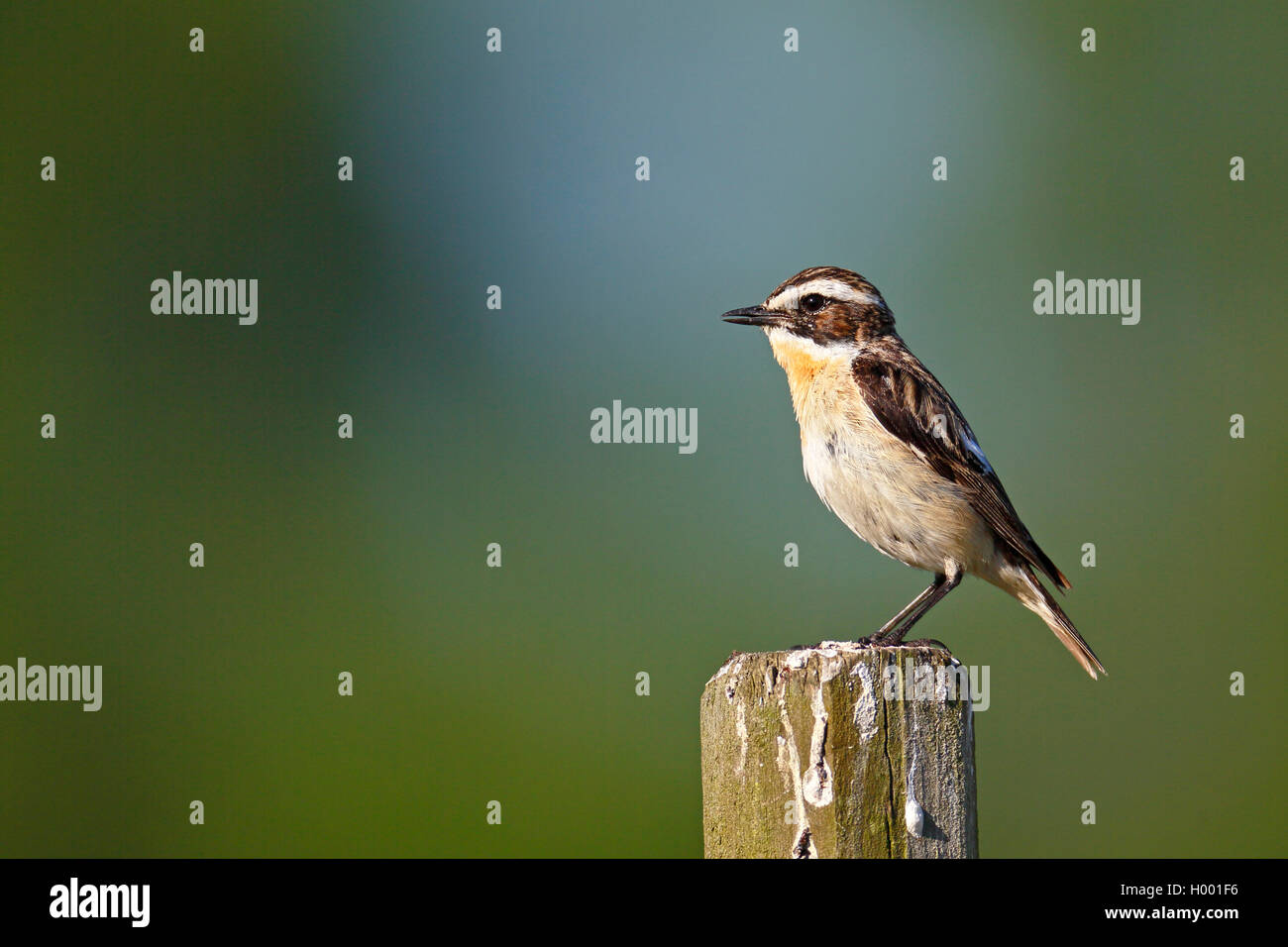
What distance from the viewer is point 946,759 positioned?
4.73 m

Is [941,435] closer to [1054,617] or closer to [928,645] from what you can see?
[1054,617]

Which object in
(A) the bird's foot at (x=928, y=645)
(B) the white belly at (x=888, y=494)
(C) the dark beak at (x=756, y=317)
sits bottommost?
(A) the bird's foot at (x=928, y=645)

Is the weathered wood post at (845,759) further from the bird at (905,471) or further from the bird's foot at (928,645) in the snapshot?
the bird at (905,471)

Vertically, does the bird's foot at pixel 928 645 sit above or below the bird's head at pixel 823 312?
Answer: below

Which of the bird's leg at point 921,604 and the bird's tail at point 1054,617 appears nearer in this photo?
the bird's leg at point 921,604

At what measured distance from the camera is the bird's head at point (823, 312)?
858 centimetres

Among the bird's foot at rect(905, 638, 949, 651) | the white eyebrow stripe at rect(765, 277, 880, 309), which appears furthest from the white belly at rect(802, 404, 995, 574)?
the bird's foot at rect(905, 638, 949, 651)

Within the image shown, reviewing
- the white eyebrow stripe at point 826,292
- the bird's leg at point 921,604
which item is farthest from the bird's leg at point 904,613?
the white eyebrow stripe at point 826,292

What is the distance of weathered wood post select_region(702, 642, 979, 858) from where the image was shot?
15.2 ft

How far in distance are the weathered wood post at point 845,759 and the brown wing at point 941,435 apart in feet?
10.3

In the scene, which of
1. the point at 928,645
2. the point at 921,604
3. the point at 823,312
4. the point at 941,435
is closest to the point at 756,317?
the point at 823,312

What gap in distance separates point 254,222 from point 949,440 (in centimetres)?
1834

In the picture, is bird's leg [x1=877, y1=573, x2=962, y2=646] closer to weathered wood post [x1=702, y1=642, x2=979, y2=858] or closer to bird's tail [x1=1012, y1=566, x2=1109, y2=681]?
bird's tail [x1=1012, y1=566, x2=1109, y2=681]

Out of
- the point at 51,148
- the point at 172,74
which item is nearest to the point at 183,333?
the point at 51,148
